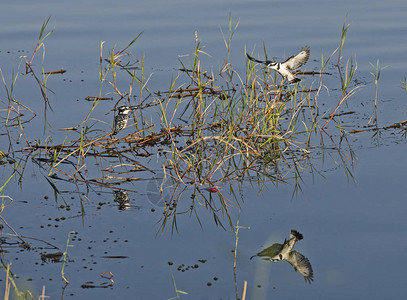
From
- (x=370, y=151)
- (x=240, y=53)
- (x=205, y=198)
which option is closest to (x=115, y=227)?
(x=205, y=198)

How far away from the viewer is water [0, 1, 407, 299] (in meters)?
4.22

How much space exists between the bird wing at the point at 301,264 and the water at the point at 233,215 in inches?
1.4

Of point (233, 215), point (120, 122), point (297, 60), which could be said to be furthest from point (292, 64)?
point (233, 215)

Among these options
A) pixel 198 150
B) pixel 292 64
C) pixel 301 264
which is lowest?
pixel 301 264

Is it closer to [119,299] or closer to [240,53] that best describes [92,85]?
[240,53]

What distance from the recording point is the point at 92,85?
844 centimetres

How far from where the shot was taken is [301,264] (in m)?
4.43

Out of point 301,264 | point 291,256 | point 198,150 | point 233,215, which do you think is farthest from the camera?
point 198,150

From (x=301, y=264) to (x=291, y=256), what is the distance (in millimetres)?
125

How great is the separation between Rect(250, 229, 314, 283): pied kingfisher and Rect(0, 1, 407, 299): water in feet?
0.13

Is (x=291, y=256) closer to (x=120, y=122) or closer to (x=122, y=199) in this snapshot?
(x=122, y=199)

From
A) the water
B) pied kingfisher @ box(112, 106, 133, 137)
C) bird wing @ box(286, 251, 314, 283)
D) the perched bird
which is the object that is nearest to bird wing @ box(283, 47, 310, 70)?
the water

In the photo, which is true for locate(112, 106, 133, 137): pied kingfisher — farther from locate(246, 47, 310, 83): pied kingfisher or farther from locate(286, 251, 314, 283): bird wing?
locate(286, 251, 314, 283): bird wing

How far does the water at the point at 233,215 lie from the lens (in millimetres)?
4223
